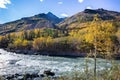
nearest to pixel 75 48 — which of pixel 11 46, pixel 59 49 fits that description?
pixel 59 49

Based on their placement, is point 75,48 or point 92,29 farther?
point 75,48

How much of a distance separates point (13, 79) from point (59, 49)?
327 ft

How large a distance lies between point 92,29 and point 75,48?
4185 inches

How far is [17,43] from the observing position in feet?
524

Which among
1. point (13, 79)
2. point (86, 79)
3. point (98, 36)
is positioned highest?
point (98, 36)

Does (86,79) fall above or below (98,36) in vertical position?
below

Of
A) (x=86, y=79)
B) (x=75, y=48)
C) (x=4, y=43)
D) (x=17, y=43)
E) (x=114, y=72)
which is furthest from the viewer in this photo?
(x=4, y=43)

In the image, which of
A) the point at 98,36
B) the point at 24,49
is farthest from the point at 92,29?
the point at 24,49

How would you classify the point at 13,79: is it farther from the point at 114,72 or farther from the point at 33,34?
the point at 33,34

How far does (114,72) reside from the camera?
10414 millimetres

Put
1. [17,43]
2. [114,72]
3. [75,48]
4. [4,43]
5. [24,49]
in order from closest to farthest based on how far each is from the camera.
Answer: [114,72]
[75,48]
[24,49]
[17,43]
[4,43]

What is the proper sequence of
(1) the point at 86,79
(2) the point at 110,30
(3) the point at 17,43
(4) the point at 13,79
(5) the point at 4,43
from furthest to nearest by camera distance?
(5) the point at 4,43 → (3) the point at 17,43 → (4) the point at 13,79 → (2) the point at 110,30 → (1) the point at 86,79

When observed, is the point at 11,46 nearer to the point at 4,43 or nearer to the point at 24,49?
the point at 24,49

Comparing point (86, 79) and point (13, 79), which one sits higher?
point (86, 79)
